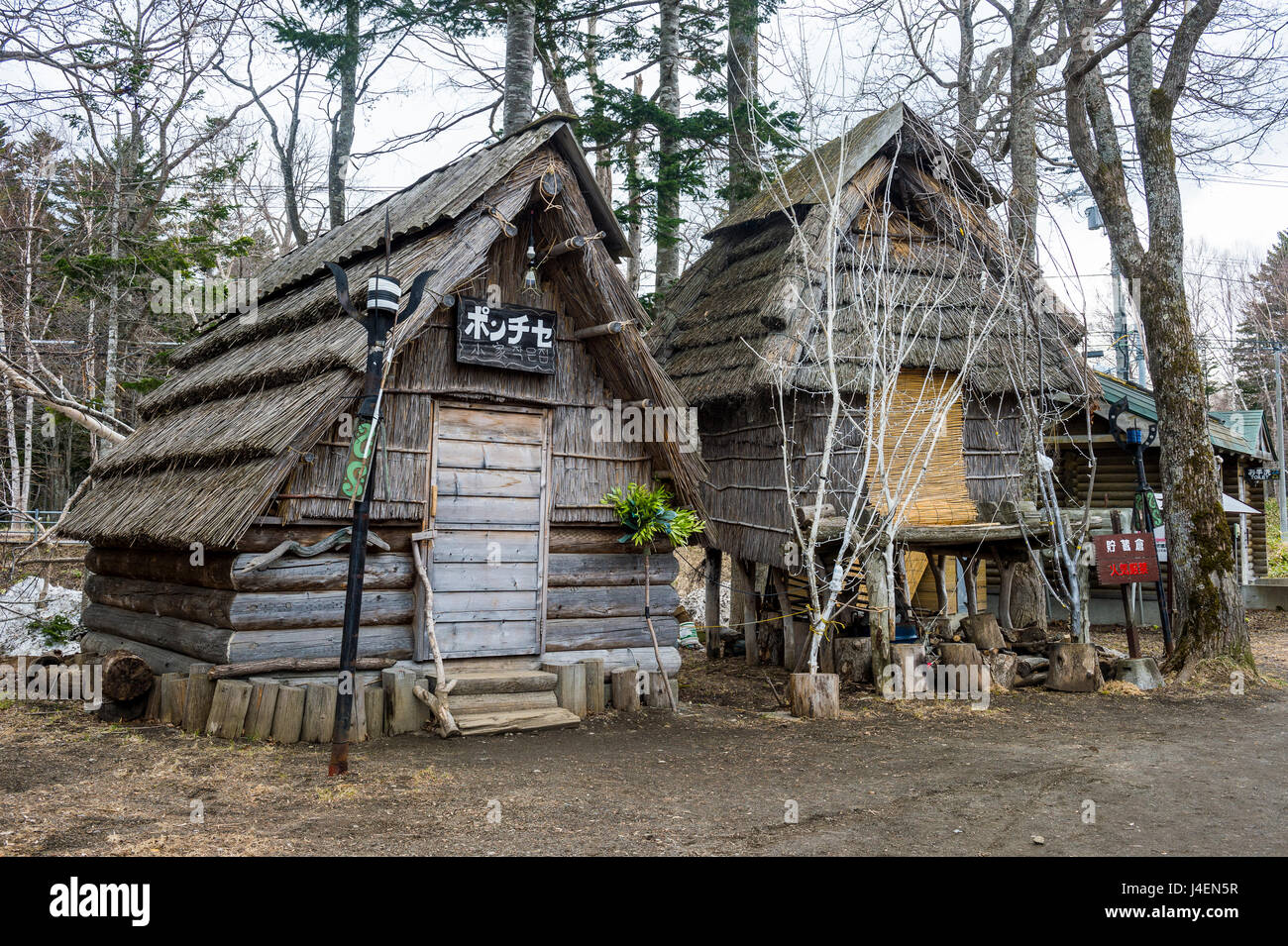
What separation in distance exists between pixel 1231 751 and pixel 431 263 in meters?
8.70

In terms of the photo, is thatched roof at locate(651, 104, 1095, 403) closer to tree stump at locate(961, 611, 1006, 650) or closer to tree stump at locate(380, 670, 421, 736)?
tree stump at locate(961, 611, 1006, 650)

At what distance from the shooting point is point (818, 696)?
1009cm

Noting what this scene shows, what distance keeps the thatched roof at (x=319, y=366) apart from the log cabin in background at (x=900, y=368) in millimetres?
2996

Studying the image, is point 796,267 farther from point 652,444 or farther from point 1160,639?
point 1160,639

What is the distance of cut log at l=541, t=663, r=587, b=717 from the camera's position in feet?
32.7

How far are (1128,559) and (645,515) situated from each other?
19.6ft

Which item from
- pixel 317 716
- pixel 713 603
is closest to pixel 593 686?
pixel 317 716

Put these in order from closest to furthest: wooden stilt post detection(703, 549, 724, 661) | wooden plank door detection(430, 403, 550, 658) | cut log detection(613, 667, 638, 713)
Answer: wooden plank door detection(430, 403, 550, 658)
cut log detection(613, 667, 638, 713)
wooden stilt post detection(703, 549, 724, 661)

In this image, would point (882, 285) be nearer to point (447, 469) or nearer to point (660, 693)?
point (660, 693)

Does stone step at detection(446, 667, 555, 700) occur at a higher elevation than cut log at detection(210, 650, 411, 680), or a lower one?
lower

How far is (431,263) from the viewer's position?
9.20 meters

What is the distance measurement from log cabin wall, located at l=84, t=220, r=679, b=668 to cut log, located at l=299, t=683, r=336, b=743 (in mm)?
661

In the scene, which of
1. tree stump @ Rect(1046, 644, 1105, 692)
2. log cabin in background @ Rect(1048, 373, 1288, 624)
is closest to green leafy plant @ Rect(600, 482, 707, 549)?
tree stump @ Rect(1046, 644, 1105, 692)

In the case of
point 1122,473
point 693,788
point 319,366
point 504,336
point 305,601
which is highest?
point 504,336
